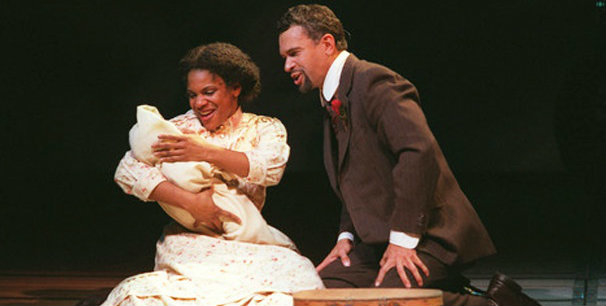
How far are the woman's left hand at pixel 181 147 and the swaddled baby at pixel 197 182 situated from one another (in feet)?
0.08

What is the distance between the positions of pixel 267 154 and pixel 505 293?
106cm

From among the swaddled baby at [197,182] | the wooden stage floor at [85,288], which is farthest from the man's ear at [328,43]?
the wooden stage floor at [85,288]

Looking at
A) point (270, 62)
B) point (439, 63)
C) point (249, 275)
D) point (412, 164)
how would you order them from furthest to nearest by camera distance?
point (439, 63)
point (270, 62)
point (249, 275)
point (412, 164)

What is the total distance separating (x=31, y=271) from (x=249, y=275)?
249 cm

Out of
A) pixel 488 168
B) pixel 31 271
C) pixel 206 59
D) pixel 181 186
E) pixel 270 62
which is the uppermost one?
pixel 270 62

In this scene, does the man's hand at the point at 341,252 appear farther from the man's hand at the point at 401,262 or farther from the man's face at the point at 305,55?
the man's face at the point at 305,55

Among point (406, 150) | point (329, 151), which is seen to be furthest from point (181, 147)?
point (406, 150)

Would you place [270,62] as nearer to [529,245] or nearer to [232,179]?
[529,245]

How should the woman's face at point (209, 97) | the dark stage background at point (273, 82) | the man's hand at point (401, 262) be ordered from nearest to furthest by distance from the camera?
the man's hand at point (401, 262) < the woman's face at point (209, 97) < the dark stage background at point (273, 82)

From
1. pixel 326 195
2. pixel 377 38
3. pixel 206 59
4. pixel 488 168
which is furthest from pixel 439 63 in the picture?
pixel 206 59

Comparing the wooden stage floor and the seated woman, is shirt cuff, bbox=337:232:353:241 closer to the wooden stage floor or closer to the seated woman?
the seated woman

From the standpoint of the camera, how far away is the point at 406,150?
8.93ft

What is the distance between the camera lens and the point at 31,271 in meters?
4.89

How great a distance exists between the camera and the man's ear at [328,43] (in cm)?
301
